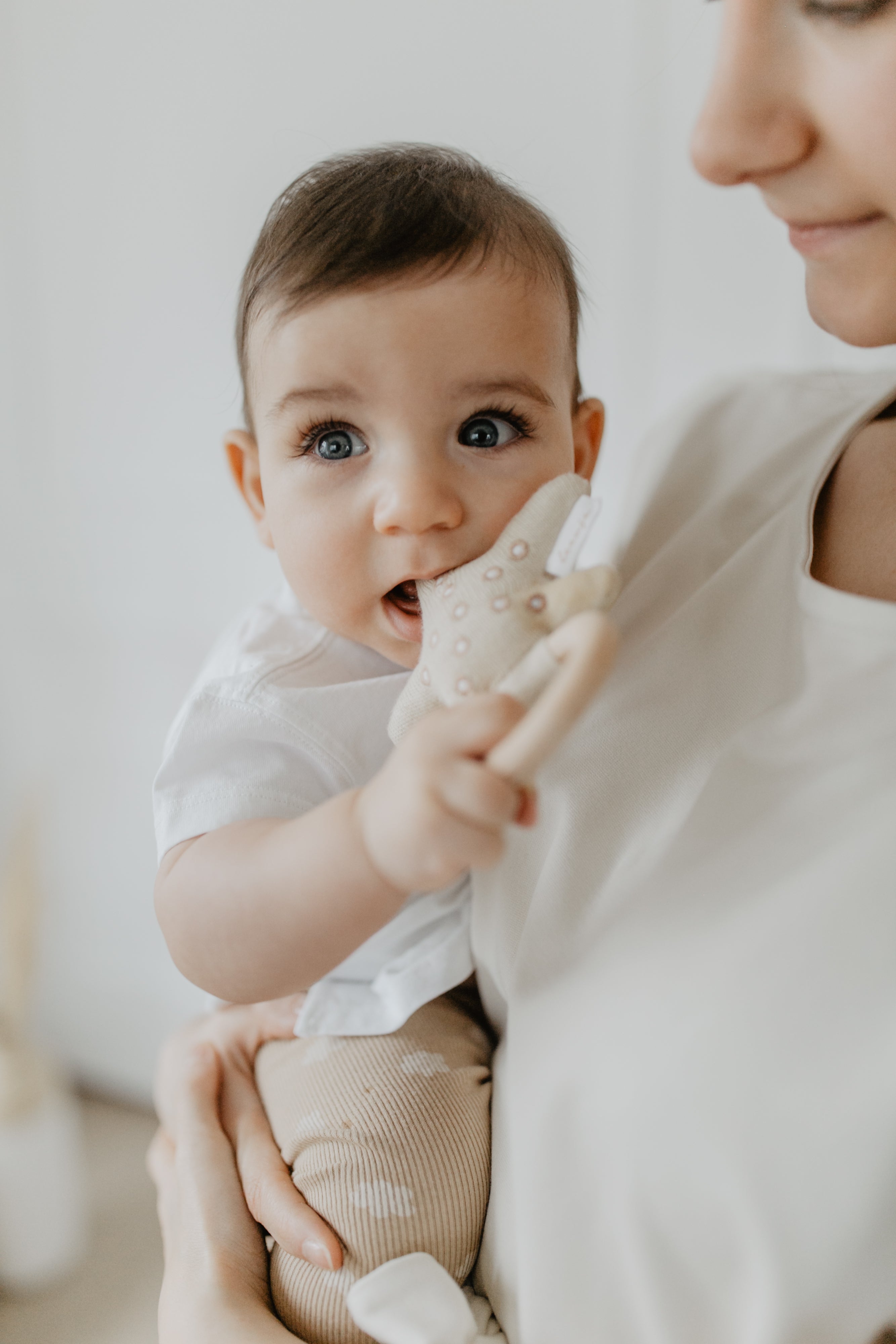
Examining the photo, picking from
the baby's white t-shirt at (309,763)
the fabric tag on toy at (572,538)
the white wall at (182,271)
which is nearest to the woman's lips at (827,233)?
the fabric tag on toy at (572,538)

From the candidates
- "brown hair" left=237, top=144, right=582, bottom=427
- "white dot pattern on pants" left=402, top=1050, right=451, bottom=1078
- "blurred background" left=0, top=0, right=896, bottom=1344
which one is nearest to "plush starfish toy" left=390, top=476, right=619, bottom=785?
"brown hair" left=237, top=144, right=582, bottom=427

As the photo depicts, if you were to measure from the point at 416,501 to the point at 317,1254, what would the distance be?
0.55 meters

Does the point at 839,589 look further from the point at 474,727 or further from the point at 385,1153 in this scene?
the point at 385,1153

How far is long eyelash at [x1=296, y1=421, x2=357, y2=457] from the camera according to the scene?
28.3 inches

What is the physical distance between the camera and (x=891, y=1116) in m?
0.54

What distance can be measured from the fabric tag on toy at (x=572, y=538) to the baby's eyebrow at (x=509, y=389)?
5.7 inches

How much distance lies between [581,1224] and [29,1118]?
753 millimetres

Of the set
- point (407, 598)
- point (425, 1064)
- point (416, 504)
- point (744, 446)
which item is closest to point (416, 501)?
point (416, 504)

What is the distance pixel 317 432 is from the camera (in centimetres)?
73

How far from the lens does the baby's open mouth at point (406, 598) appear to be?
75 centimetres

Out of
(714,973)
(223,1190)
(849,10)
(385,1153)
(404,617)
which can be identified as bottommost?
(223,1190)

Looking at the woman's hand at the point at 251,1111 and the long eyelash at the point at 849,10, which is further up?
the long eyelash at the point at 849,10

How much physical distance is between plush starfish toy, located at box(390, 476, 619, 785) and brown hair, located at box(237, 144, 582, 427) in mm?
219

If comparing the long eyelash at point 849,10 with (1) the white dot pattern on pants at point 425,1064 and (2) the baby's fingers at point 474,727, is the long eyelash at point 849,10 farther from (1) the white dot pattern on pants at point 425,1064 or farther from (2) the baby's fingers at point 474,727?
(1) the white dot pattern on pants at point 425,1064
